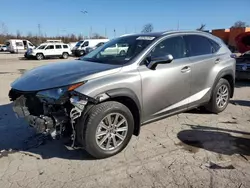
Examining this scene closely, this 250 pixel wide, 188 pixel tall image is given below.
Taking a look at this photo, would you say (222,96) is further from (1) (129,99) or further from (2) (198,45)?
(1) (129,99)

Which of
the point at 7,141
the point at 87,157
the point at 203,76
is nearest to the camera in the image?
the point at 87,157

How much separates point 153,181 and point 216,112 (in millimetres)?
2999

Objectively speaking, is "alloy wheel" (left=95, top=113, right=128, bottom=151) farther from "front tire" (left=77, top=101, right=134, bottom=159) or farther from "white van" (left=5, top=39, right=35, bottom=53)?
"white van" (left=5, top=39, right=35, bottom=53)

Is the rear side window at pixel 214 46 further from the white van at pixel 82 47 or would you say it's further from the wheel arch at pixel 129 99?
the white van at pixel 82 47

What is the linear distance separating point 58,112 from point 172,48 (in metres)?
2.24

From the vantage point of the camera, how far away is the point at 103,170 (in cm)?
321

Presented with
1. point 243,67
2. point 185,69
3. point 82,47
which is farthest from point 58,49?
point 185,69

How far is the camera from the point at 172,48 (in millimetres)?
4246

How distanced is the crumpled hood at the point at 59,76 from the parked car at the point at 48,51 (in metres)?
23.6

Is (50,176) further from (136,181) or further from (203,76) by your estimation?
(203,76)

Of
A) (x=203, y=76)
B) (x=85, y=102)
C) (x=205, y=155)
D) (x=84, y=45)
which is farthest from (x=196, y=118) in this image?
(x=84, y=45)

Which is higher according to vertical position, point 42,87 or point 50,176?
point 42,87

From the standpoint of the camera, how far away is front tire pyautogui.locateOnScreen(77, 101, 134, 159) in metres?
3.18

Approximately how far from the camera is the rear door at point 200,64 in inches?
177
